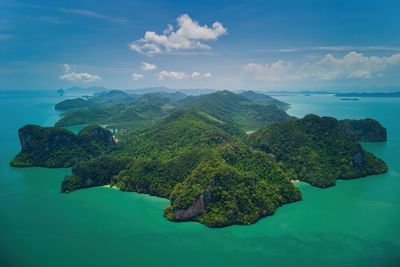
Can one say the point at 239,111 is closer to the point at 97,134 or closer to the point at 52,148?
the point at 97,134

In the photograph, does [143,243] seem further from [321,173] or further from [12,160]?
[12,160]

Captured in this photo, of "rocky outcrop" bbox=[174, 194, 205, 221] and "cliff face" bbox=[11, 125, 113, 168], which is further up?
"cliff face" bbox=[11, 125, 113, 168]

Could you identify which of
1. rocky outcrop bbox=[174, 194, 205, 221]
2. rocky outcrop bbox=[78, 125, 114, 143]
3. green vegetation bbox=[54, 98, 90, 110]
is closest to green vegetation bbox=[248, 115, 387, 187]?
rocky outcrop bbox=[174, 194, 205, 221]

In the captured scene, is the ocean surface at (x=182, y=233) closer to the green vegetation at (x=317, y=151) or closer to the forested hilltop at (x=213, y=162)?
the forested hilltop at (x=213, y=162)

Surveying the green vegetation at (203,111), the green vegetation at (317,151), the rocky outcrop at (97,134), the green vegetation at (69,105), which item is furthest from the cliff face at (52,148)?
the green vegetation at (69,105)

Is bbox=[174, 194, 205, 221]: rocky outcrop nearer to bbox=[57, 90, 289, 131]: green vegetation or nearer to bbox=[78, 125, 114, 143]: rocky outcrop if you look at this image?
bbox=[78, 125, 114, 143]: rocky outcrop

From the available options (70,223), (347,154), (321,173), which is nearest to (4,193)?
(70,223)
